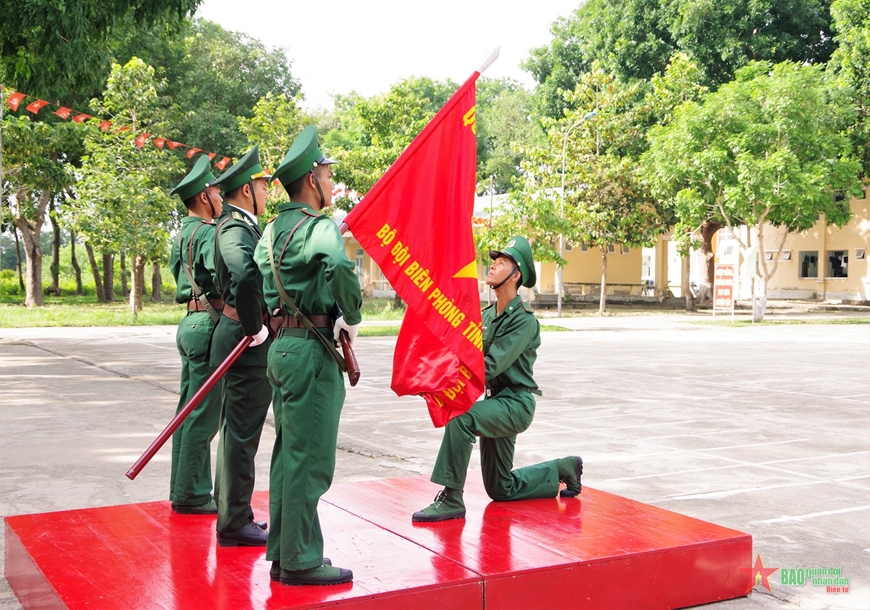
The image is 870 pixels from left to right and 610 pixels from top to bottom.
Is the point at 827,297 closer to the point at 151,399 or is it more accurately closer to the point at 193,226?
the point at 151,399

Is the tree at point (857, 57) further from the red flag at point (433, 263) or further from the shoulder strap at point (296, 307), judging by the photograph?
the shoulder strap at point (296, 307)

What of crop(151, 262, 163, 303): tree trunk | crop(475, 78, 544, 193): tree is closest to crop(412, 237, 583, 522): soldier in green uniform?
crop(151, 262, 163, 303): tree trunk

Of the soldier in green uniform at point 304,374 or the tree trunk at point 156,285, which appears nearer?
the soldier in green uniform at point 304,374

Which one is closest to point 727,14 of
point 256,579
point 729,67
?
point 729,67

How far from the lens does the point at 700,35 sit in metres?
37.9

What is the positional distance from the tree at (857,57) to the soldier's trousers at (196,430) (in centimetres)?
3353

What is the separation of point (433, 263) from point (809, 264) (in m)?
44.5

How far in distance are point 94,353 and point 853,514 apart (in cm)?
1526

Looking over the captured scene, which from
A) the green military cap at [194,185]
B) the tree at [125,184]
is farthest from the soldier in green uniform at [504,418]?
the tree at [125,184]

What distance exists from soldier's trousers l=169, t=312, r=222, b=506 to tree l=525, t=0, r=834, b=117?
115 ft

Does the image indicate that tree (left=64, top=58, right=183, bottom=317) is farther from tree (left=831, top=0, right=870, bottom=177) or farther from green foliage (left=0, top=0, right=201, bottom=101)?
tree (left=831, top=0, right=870, bottom=177)

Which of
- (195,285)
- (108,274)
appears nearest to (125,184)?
(108,274)

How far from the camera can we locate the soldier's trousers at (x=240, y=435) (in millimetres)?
4631

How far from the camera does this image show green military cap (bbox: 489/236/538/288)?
5.46 meters
